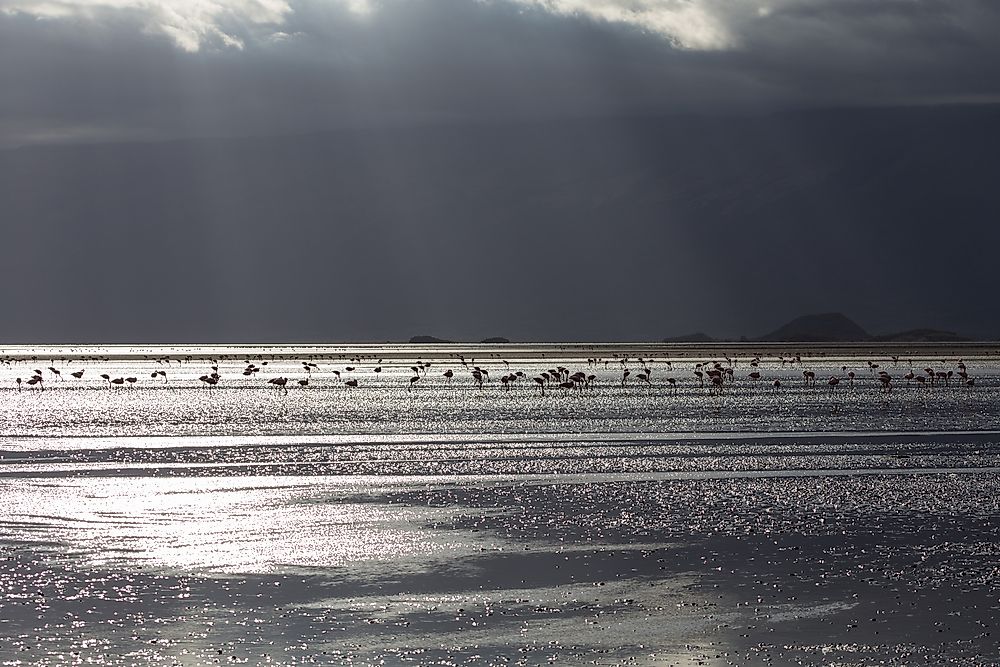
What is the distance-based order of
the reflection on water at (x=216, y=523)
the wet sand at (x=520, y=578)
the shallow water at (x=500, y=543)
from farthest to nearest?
the reflection on water at (x=216, y=523)
the shallow water at (x=500, y=543)
the wet sand at (x=520, y=578)

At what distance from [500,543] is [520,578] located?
2.44 metres

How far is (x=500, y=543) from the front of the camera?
18.0m

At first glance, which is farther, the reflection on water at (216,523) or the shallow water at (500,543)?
the reflection on water at (216,523)

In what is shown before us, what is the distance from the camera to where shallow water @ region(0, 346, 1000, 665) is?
12.7m

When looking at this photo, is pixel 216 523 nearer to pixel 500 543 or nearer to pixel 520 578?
pixel 500 543

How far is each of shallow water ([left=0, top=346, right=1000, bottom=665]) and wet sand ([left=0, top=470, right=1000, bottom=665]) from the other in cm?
5

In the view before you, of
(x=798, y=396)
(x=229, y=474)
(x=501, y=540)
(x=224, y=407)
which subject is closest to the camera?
(x=501, y=540)

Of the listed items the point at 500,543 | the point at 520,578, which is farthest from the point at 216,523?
the point at 520,578

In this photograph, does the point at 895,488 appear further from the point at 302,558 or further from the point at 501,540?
the point at 302,558

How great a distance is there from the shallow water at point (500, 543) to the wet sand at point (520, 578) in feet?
0.16

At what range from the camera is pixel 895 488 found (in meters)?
23.3

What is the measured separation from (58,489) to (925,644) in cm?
1622

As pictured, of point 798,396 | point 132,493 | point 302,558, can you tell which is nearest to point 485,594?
point 302,558

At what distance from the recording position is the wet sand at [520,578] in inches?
487
